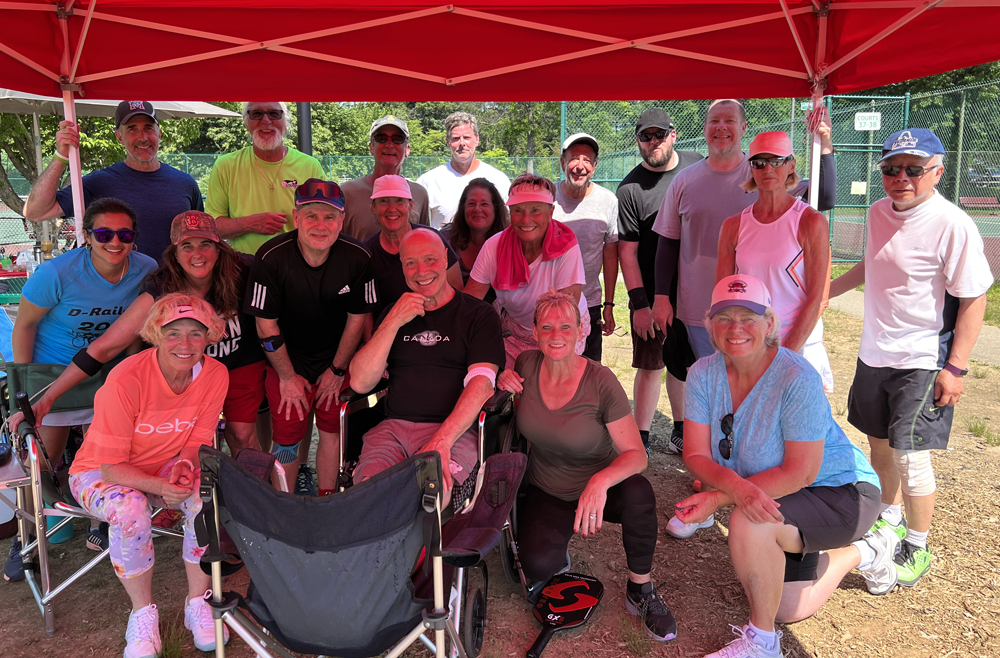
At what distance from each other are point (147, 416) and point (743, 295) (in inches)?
90.1

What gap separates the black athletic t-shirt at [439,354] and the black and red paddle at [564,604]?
2.81ft

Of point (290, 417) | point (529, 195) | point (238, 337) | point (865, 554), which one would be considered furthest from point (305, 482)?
point (865, 554)

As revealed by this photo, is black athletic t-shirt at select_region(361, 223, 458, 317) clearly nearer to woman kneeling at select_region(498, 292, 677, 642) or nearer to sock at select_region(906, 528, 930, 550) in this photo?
woman kneeling at select_region(498, 292, 677, 642)

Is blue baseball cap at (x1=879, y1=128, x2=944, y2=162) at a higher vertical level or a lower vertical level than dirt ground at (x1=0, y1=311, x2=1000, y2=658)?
higher

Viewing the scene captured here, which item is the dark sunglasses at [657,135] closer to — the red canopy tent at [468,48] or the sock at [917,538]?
the red canopy tent at [468,48]

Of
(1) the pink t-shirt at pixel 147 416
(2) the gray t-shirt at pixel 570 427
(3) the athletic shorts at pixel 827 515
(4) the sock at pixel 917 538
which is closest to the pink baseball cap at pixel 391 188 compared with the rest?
(2) the gray t-shirt at pixel 570 427

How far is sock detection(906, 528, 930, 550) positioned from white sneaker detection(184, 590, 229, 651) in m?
2.89

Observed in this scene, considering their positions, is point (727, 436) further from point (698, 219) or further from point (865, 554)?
point (698, 219)

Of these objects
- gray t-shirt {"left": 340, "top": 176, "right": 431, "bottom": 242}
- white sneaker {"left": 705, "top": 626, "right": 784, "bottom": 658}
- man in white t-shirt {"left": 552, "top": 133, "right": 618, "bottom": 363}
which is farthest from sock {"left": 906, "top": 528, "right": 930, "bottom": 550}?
gray t-shirt {"left": 340, "top": 176, "right": 431, "bottom": 242}

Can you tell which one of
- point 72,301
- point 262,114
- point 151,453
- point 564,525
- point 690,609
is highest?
point 262,114

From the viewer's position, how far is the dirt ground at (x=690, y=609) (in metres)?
2.59

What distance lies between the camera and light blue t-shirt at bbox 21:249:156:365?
3064 millimetres

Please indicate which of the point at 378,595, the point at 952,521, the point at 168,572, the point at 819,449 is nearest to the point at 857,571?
the point at 952,521

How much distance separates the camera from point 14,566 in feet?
10.0
